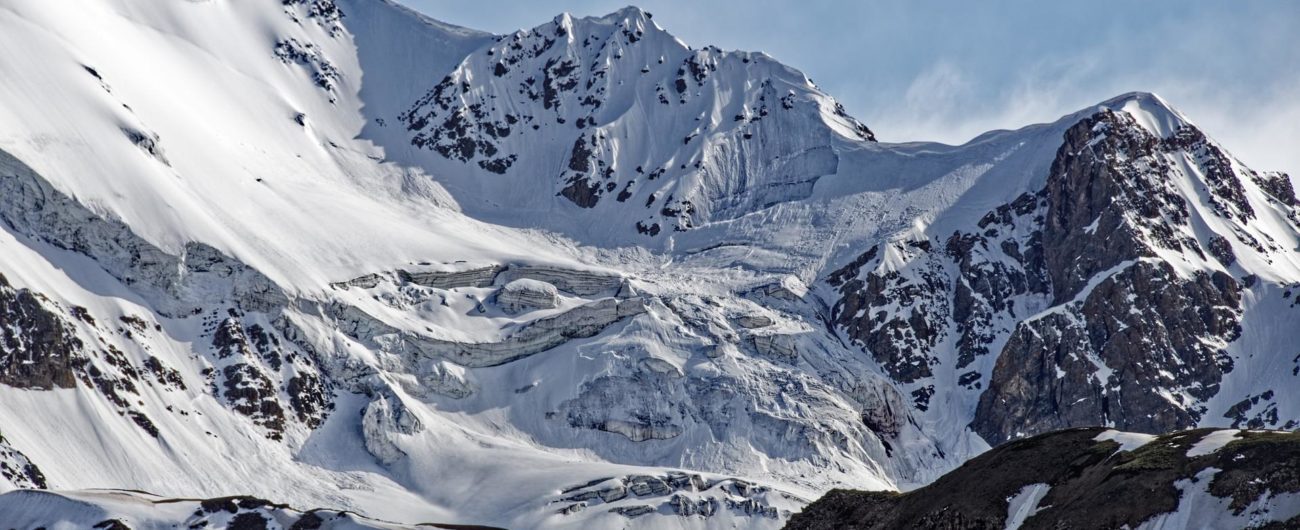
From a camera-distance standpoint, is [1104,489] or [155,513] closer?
[1104,489]

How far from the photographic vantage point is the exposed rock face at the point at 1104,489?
9500 centimetres

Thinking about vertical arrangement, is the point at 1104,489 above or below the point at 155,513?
above

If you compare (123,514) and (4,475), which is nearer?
(123,514)

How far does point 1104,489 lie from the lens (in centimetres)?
10238

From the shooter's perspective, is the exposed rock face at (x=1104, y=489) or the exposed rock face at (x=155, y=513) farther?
the exposed rock face at (x=155, y=513)

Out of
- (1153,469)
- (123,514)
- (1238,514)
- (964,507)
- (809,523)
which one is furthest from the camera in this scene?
(123,514)

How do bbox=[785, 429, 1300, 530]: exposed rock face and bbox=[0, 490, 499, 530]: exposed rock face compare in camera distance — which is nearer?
bbox=[785, 429, 1300, 530]: exposed rock face

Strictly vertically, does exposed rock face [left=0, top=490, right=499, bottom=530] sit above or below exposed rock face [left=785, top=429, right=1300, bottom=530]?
below

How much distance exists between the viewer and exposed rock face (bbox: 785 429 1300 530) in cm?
9500

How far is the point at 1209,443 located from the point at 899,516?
2021 centimetres

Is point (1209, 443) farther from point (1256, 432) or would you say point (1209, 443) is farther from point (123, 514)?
point (123, 514)

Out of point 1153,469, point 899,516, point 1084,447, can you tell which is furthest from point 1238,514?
point 899,516

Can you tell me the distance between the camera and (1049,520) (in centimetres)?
10300

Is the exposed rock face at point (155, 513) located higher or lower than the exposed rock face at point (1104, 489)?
lower
